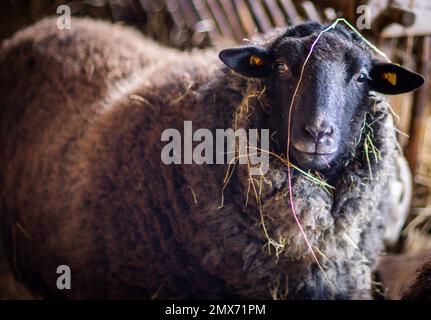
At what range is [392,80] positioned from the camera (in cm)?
270

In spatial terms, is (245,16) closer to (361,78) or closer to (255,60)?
(255,60)

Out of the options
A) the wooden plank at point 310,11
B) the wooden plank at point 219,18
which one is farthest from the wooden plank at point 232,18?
the wooden plank at point 310,11

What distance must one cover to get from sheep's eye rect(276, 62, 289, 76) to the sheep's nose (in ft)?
1.23

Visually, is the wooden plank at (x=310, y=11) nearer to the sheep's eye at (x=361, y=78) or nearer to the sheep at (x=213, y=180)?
the sheep at (x=213, y=180)

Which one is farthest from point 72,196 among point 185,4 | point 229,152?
point 185,4

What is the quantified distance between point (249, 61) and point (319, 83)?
1.38 ft

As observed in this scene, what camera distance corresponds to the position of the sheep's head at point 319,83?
7.95 feet

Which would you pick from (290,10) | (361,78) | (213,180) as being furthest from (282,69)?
(290,10)

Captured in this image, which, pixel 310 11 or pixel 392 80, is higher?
pixel 310 11

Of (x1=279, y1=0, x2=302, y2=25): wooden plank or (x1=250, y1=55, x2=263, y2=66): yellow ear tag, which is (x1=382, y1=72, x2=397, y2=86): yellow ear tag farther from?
(x1=279, y1=0, x2=302, y2=25): wooden plank

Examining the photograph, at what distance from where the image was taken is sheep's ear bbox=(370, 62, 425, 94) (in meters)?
2.66

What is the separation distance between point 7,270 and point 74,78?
167cm
